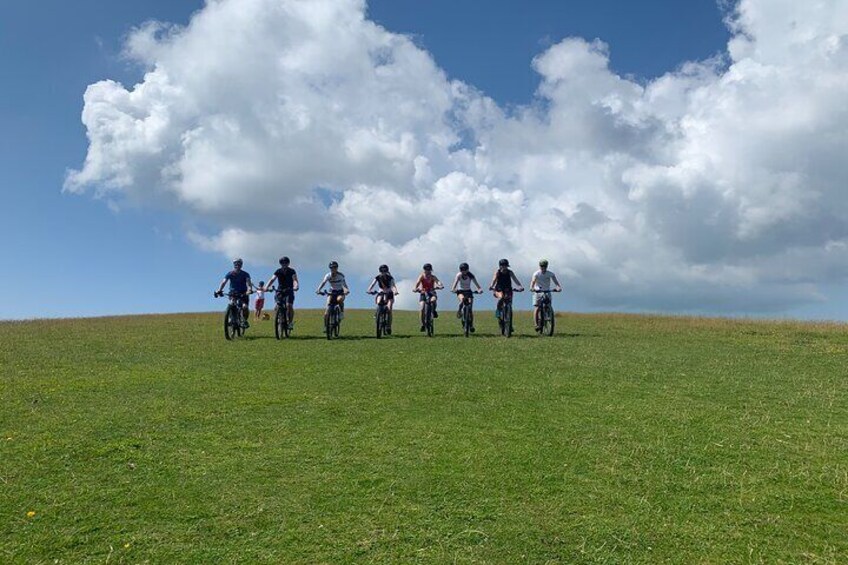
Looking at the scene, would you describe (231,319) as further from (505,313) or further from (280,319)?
(505,313)

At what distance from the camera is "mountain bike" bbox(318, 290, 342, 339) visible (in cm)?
2092

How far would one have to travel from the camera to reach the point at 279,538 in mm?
5043

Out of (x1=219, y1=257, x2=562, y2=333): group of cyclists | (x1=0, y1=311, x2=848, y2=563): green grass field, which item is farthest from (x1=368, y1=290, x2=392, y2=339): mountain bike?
(x1=0, y1=311, x2=848, y2=563): green grass field

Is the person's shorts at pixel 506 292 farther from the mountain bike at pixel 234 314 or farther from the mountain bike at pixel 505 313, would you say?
the mountain bike at pixel 234 314

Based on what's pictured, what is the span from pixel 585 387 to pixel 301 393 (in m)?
4.61

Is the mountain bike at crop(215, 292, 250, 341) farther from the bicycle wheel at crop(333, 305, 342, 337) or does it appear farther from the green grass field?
the green grass field

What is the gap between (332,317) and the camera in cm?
2123

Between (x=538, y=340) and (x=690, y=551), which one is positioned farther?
(x=538, y=340)

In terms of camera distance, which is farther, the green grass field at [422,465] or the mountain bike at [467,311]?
the mountain bike at [467,311]

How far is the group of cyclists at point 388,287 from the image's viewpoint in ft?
69.6

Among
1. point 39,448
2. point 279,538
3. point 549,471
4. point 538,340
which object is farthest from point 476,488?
point 538,340

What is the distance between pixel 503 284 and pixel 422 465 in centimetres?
1544

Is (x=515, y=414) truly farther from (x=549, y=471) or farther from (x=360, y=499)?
(x=360, y=499)

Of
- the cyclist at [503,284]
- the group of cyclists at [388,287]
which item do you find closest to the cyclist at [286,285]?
the group of cyclists at [388,287]
